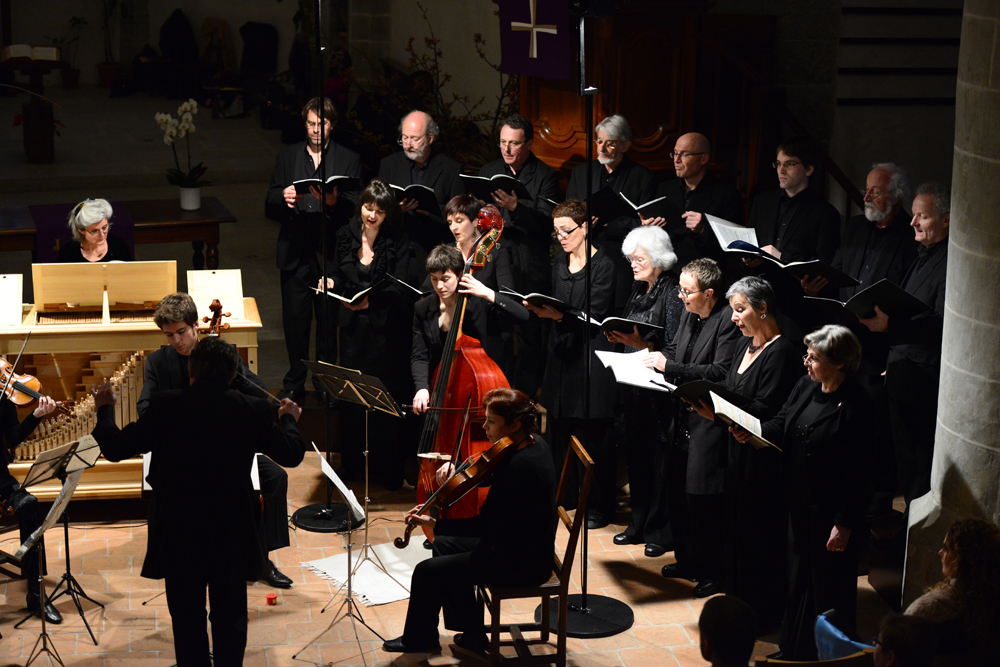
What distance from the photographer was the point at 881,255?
5.32m

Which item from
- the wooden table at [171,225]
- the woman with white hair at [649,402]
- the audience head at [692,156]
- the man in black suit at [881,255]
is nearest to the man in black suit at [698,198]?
the audience head at [692,156]

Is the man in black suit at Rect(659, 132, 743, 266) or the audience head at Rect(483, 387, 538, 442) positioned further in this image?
the man in black suit at Rect(659, 132, 743, 266)

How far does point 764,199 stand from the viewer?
5.90 meters

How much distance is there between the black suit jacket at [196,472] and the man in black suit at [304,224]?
8.35 feet

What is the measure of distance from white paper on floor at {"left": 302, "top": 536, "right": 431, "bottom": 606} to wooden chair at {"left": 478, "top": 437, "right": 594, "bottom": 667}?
608mm

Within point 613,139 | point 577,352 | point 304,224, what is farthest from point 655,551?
point 304,224

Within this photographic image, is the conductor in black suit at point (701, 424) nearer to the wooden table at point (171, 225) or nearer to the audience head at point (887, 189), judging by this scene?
the audience head at point (887, 189)

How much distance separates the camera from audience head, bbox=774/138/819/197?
566 cm

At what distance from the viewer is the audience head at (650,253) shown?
A: 17.3 feet

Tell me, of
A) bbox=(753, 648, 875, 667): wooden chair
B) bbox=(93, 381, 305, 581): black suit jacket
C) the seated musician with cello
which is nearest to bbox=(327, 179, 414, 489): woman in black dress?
the seated musician with cello

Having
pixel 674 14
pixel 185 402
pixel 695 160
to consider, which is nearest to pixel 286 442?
pixel 185 402

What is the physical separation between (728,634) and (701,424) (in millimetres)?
2074

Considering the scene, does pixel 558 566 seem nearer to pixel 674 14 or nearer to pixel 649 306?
pixel 649 306

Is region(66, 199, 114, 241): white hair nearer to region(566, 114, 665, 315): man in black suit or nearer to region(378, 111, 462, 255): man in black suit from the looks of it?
region(378, 111, 462, 255): man in black suit
